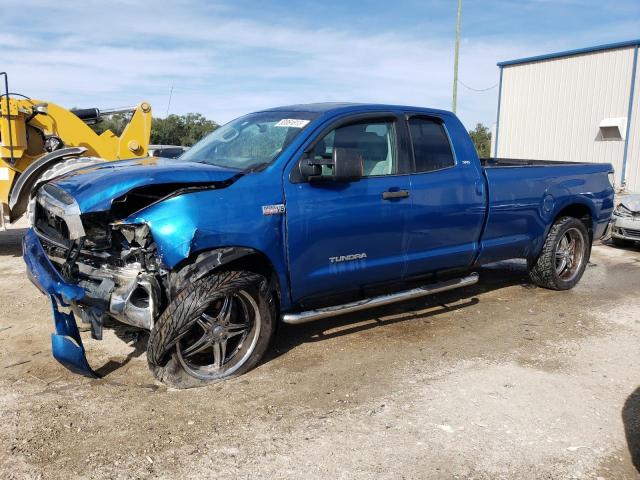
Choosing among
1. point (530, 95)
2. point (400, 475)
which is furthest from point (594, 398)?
point (530, 95)

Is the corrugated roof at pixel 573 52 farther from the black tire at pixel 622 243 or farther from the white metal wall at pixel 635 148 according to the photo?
the black tire at pixel 622 243

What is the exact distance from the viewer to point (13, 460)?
3.03m

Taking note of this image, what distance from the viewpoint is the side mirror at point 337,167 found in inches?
167

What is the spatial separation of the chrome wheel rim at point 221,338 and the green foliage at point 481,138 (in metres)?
32.9

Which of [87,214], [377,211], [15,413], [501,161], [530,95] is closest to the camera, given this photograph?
[15,413]

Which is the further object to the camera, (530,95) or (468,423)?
(530,95)

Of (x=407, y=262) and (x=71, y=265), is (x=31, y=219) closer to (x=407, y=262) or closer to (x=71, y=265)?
(x=71, y=265)

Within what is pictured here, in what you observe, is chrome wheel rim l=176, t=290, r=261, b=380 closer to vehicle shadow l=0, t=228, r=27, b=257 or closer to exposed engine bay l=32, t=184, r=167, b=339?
exposed engine bay l=32, t=184, r=167, b=339

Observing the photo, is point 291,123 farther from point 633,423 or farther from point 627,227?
point 627,227

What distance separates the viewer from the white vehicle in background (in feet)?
31.5

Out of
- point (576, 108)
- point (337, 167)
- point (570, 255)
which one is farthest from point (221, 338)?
point (576, 108)

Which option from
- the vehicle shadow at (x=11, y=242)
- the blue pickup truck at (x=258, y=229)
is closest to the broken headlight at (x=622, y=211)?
the blue pickup truck at (x=258, y=229)

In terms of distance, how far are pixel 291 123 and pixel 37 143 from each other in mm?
5261

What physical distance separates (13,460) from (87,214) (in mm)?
1538
